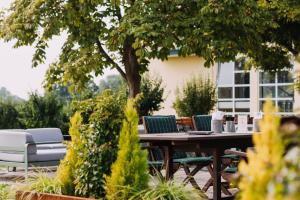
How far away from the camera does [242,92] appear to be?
91.0ft

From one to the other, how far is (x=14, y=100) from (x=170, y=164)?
14291 mm

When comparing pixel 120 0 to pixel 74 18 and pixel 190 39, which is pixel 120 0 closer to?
pixel 74 18

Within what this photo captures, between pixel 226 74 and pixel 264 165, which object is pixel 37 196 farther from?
pixel 226 74

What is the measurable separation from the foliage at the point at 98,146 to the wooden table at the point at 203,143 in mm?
1331

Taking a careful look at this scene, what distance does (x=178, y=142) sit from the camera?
7.11 metres

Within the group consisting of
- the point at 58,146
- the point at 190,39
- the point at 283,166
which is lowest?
the point at 58,146

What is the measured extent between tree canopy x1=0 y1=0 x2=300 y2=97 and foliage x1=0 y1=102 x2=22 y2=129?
381 centimetres

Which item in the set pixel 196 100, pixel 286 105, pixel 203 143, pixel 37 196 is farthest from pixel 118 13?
pixel 286 105

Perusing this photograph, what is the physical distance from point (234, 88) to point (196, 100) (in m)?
7.25

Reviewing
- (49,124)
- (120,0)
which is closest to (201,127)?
(120,0)

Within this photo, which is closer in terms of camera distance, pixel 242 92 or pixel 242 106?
pixel 242 106

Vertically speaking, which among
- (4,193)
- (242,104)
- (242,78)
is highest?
(242,78)

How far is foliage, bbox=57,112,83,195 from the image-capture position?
5863 millimetres

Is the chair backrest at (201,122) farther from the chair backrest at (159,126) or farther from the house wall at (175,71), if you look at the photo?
the house wall at (175,71)
